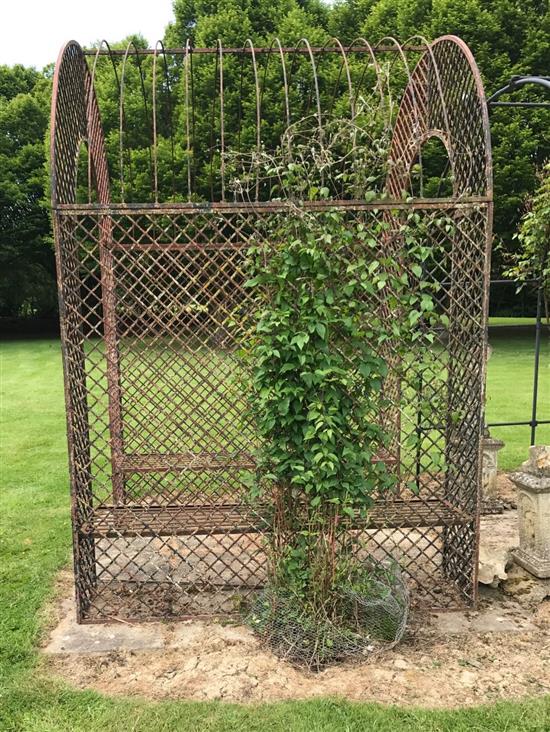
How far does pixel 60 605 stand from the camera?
3629 mm

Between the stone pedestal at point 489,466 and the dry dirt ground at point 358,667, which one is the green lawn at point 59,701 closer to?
the dry dirt ground at point 358,667

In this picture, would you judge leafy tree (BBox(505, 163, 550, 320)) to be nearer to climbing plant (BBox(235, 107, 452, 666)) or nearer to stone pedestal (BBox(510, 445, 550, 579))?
stone pedestal (BBox(510, 445, 550, 579))

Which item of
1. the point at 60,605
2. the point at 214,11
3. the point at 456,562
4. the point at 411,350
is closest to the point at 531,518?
the point at 456,562

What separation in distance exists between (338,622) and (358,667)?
23cm

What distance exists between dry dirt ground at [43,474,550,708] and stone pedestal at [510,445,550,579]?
350mm

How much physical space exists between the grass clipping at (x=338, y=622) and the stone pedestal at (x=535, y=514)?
3.14 feet

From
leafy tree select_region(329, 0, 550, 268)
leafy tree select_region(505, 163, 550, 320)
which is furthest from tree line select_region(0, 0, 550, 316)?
leafy tree select_region(505, 163, 550, 320)

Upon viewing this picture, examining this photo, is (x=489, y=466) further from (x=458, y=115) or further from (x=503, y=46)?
(x=503, y=46)

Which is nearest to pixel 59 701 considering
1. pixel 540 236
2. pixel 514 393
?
pixel 540 236

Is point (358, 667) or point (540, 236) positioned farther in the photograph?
point (540, 236)

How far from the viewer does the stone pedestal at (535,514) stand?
146 inches

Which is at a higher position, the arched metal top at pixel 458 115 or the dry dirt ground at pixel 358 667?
the arched metal top at pixel 458 115

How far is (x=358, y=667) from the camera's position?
2.94m

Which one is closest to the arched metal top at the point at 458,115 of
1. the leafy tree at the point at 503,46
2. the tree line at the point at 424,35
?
the tree line at the point at 424,35
